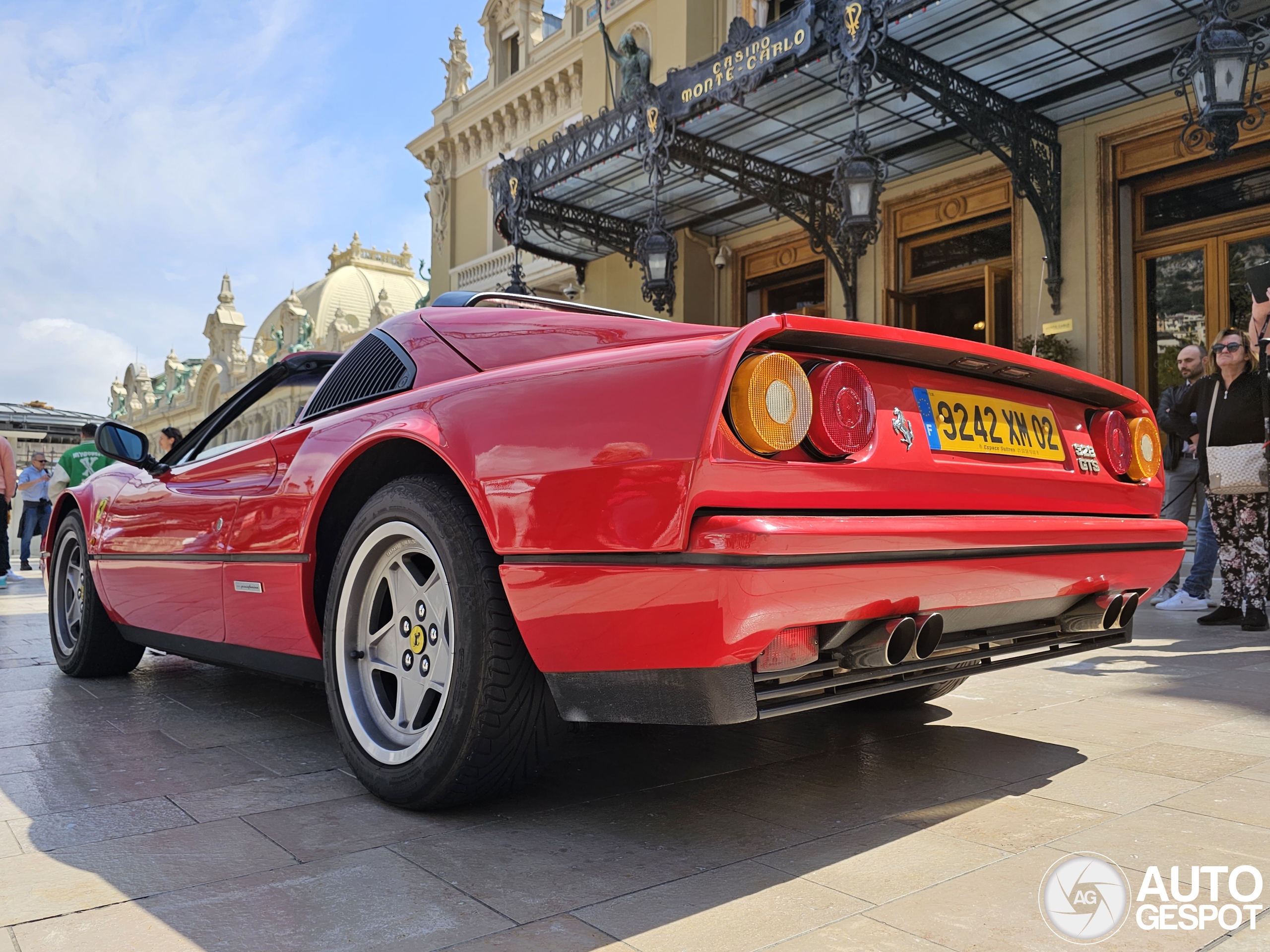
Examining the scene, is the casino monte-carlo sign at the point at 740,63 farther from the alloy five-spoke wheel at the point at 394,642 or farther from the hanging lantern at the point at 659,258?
the alloy five-spoke wheel at the point at 394,642

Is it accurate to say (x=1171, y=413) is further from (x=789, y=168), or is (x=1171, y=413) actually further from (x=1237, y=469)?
(x=789, y=168)

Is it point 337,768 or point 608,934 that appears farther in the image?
point 337,768

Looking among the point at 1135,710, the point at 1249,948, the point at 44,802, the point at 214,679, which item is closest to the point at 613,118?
the point at 214,679

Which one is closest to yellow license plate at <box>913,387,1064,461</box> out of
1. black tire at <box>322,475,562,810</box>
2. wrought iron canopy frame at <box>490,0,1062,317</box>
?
black tire at <box>322,475,562,810</box>

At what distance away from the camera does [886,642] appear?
6.10 ft

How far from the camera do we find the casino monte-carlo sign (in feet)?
29.8

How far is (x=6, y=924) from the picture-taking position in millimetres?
1619

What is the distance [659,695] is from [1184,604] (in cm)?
607

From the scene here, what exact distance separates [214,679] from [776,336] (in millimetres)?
3258

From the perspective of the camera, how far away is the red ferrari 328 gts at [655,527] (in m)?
1.73

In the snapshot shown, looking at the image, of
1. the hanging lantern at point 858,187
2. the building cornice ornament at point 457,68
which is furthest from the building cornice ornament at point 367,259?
the hanging lantern at point 858,187

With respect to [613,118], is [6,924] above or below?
below

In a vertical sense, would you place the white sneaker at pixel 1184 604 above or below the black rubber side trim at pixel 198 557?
below

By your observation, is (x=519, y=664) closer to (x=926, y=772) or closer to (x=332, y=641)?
(x=332, y=641)
